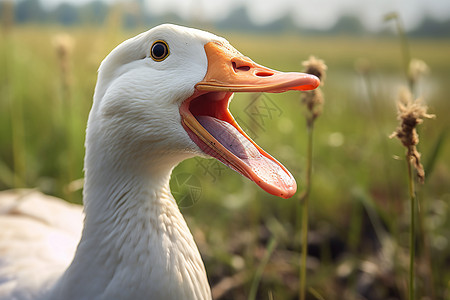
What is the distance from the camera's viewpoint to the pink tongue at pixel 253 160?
1137 millimetres

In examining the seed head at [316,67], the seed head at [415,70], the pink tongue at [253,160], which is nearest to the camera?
the pink tongue at [253,160]

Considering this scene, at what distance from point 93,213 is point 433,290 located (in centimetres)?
147

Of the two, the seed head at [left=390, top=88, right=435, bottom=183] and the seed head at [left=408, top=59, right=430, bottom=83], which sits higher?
the seed head at [left=408, top=59, right=430, bottom=83]

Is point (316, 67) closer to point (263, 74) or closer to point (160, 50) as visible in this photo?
point (263, 74)

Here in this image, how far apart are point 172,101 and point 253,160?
31cm

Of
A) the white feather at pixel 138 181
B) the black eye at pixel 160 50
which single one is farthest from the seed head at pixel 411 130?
the black eye at pixel 160 50

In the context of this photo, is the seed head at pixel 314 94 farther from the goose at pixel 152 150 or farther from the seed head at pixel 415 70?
the seed head at pixel 415 70

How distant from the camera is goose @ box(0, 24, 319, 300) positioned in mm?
1295

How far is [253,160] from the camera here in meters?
1.23

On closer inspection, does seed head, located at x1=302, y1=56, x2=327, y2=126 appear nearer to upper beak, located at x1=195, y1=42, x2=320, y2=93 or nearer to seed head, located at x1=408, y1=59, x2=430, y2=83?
upper beak, located at x1=195, y1=42, x2=320, y2=93

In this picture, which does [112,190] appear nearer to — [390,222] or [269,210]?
[390,222]

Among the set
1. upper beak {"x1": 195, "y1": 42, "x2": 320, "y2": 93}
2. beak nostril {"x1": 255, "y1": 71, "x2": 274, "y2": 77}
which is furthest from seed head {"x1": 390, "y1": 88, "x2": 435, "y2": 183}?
beak nostril {"x1": 255, "y1": 71, "x2": 274, "y2": 77}

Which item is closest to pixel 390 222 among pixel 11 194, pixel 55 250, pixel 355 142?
pixel 355 142

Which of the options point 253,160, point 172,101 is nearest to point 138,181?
point 172,101
